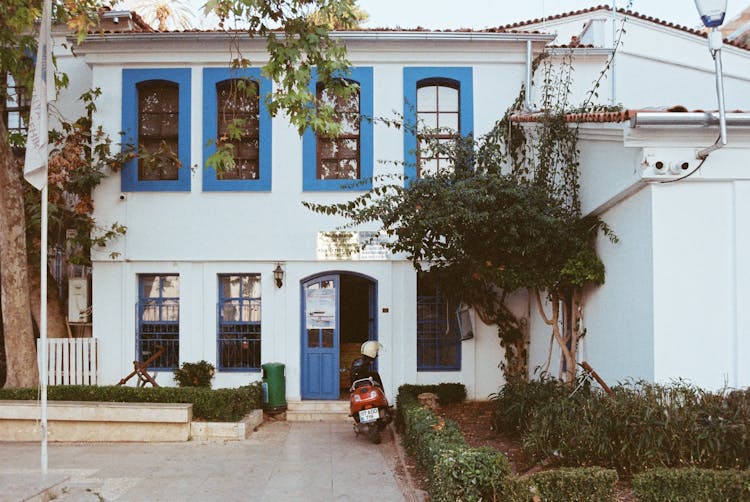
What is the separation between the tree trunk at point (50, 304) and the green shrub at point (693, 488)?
11142 mm

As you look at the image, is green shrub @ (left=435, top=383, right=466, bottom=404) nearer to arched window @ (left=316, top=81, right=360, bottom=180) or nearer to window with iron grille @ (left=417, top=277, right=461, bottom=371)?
window with iron grille @ (left=417, top=277, right=461, bottom=371)

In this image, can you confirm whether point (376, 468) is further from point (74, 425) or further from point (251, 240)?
point (251, 240)

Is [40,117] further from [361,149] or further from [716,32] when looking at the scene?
[716,32]

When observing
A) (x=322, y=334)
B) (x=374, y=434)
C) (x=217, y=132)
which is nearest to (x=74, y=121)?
(x=217, y=132)

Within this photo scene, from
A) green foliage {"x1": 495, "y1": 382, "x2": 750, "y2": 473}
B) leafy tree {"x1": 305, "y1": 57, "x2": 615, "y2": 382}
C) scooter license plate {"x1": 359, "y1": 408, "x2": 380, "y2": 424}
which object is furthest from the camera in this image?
scooter license plate {"x1": 359, "y1": 408, "x2": 380, "y2": 424}

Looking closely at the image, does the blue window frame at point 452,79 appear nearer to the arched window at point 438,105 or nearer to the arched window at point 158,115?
the arched window at point 438,105

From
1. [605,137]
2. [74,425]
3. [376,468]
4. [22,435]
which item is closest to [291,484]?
[376,468]

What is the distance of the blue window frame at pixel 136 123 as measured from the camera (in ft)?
44.1

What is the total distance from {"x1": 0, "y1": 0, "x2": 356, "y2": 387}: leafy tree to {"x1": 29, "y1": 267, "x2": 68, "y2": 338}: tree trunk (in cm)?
79

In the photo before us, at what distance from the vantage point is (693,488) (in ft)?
20.5

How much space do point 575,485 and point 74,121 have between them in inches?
462

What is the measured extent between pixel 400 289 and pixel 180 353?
4.37 metres

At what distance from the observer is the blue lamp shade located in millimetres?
7352

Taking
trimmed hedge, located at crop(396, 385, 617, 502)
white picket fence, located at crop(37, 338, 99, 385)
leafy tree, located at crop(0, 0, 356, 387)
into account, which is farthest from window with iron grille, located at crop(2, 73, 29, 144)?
trimmed hedge, located at crop(396, 385, 617, 502)
